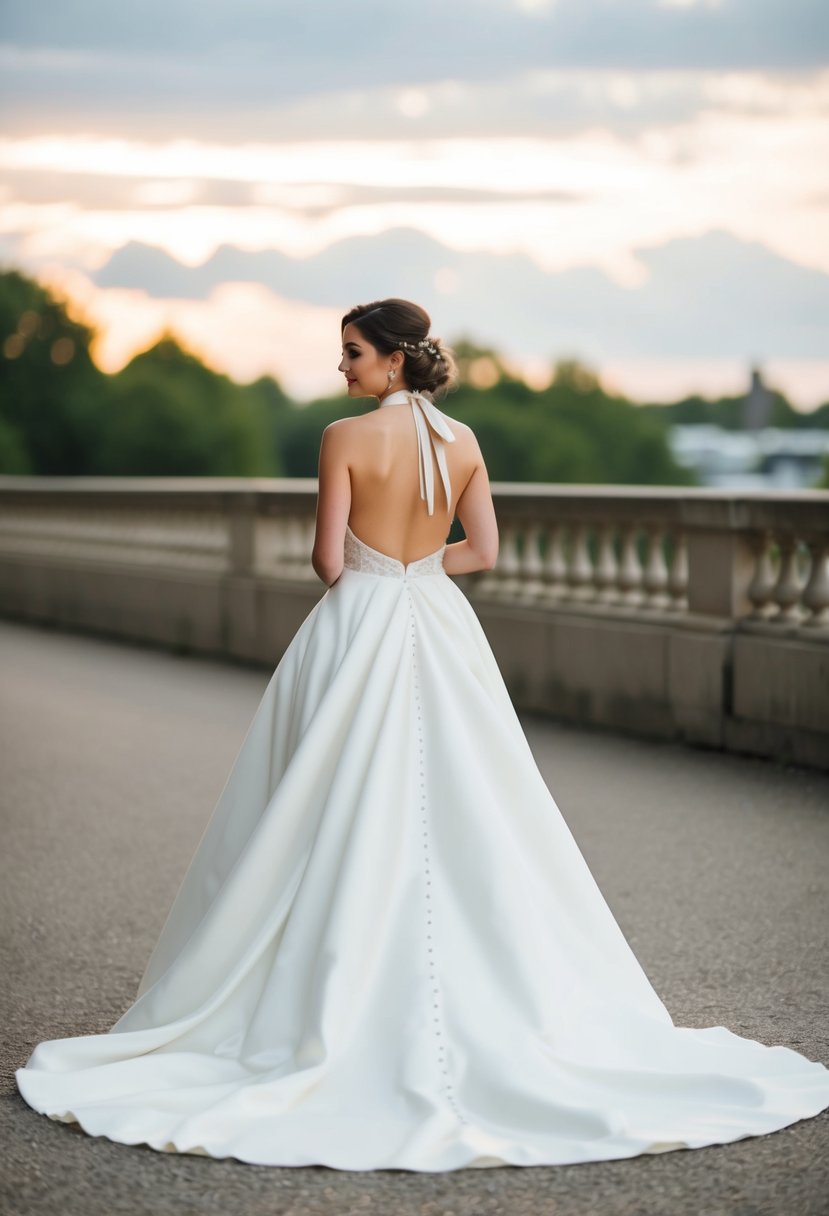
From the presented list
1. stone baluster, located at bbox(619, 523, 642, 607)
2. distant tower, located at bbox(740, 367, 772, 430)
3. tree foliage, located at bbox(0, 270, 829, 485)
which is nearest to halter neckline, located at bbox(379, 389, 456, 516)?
stone baluster, located at bbox(619, 523, 642, 607)

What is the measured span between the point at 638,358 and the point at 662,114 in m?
15.4

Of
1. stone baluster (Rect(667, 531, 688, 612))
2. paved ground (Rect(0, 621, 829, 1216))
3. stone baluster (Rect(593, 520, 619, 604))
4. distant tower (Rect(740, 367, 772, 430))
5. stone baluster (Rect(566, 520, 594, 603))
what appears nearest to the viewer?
paved ground (Rect(0, 621, 829, 1216))

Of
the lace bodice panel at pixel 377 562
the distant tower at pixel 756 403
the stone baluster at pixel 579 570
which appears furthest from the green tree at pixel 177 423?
the lace bodice panel at pixel 377 562

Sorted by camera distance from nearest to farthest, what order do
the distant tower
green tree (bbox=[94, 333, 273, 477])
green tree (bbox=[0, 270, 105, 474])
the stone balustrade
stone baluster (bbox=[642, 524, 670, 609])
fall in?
1. the stone balustrade
2. stone baluster (bbox=[642, 524, 670, 609])
3. green tree (bbox=[0, 270, 105, 474])
4. green tree (bbox=[94, 333, 273, 477])
5. the distant tower

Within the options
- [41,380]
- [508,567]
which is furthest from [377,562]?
[41,380]

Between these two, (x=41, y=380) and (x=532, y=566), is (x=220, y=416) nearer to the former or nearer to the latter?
(x=41, y=380)

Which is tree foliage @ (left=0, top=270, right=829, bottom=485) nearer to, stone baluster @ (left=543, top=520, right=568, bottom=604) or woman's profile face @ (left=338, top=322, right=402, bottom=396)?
stone baluster @ (left=543, top=520, right=568, bottom=604)

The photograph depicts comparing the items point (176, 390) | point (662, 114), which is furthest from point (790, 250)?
point (176, 390)

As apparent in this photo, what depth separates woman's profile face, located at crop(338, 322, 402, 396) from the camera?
4031 millimetres

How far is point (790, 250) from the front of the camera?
353ft

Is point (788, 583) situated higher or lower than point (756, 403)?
lower

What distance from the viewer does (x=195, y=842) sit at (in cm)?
685

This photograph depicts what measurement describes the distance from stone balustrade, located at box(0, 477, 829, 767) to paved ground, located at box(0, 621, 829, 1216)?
11.4 inches

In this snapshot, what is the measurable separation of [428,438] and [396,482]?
0.46 ft
